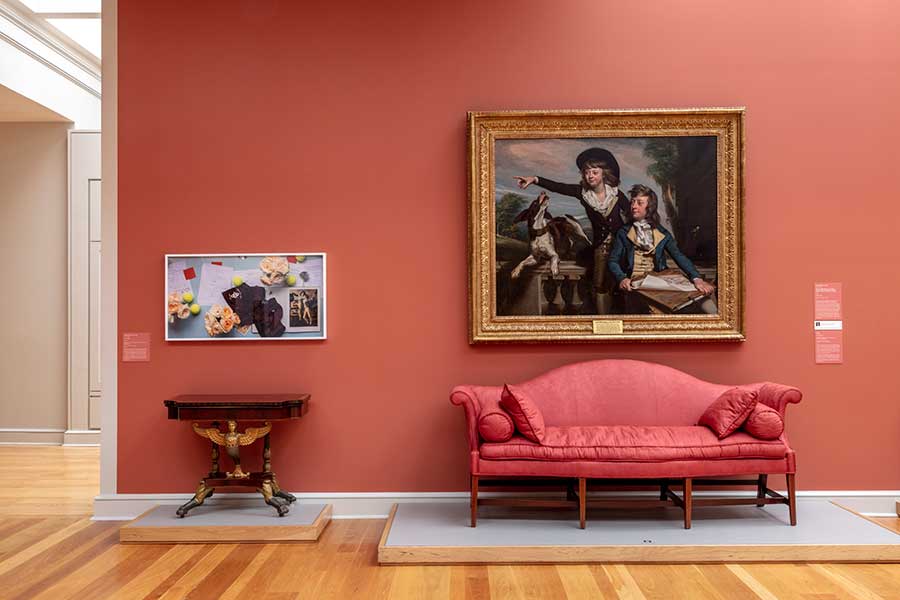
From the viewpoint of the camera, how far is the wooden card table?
5688 millimetres

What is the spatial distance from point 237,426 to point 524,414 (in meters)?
2.19

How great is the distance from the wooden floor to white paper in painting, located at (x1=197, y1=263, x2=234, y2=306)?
1836mm

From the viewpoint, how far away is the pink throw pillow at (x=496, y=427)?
17.7 ft

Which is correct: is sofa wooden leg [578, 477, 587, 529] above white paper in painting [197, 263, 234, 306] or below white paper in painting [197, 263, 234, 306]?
below

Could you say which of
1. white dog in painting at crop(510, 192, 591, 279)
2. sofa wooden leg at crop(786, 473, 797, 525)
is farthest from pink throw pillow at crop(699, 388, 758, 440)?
white dog in painting at crop(510, 192, 591, 279)

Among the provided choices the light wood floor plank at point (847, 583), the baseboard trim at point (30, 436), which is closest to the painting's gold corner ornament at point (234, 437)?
the light wood floor plank at point (847, 583)

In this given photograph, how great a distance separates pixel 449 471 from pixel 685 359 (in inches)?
80.2

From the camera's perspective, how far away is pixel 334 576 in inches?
187

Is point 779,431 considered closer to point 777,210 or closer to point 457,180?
point 777,210

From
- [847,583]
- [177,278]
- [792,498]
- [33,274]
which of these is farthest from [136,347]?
[847,583]

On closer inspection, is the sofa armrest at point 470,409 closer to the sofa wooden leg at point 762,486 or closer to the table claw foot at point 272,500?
the table claw foot at point 272,500

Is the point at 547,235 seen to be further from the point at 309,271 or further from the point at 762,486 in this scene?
the point at 762,486

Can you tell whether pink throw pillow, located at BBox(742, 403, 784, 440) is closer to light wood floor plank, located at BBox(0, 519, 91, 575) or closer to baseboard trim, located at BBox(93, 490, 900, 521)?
baseboard trim, located at BBox(93, 490, 900, 521)

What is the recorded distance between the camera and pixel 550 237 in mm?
6238
